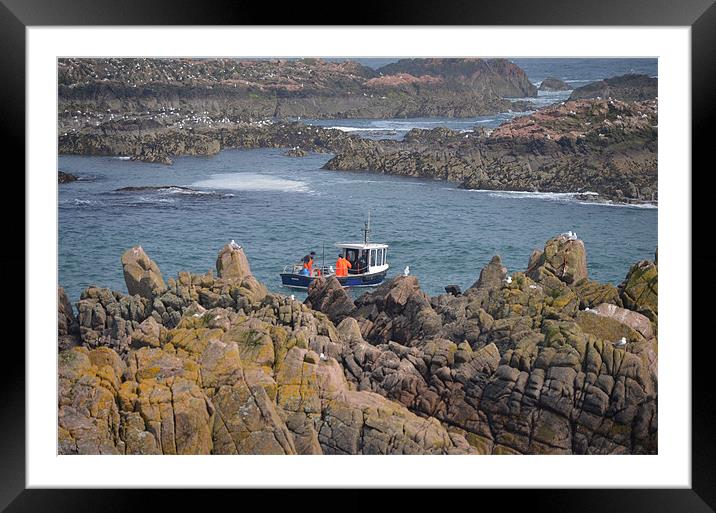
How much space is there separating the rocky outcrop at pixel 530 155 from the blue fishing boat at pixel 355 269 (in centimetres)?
82

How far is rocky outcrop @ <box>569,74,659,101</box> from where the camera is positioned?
838cm

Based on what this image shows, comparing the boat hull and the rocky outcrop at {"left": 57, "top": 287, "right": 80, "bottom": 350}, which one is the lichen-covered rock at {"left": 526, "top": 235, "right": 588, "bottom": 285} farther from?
the rocky outcrop at {"left": 57, "top": 287, "right": 80, "bottom": 350}

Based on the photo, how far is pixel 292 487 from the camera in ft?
25.3

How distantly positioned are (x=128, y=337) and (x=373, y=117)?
3141 mm

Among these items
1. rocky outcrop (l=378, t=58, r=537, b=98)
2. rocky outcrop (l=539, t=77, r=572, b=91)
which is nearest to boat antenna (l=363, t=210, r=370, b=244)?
rocky outcrop (l=378, t=58, r=537, b=98)

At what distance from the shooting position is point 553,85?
852 centimetres

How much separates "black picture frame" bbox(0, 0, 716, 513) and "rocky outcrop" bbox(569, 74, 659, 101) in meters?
0.90

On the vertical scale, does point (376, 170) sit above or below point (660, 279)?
above

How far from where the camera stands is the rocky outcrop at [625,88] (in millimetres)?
8375

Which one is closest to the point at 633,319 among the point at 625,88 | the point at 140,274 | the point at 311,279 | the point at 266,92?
the point at 625,88

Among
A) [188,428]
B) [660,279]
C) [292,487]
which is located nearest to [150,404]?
[188,428]

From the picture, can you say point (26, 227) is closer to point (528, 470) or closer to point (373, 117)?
point (373, 117)
